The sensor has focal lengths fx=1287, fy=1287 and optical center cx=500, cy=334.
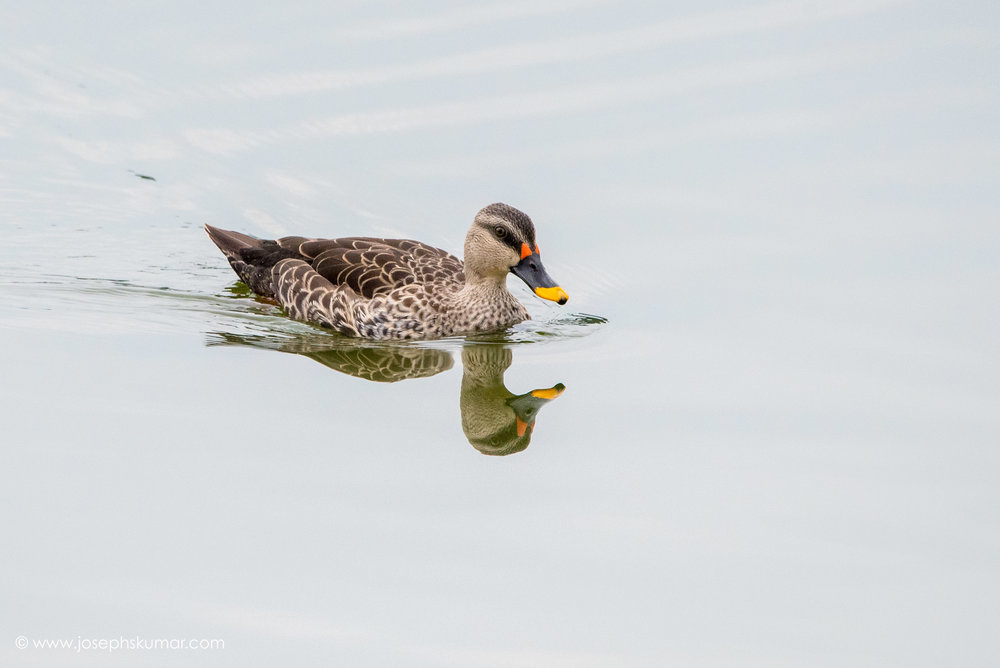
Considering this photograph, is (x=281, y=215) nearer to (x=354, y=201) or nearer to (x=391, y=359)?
(x=354, y=201)

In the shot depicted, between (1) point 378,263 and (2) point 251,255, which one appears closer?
(1) point 378,263

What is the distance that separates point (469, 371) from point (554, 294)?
986 mm

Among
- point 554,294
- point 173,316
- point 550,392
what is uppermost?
point 554,294

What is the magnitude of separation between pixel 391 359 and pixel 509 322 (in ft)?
4.19

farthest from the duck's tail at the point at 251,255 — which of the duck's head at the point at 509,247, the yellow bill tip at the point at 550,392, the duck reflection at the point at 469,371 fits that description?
the yellow bill tip at the point at 550,392

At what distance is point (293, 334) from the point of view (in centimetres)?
1159

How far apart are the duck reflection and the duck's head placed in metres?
0.68

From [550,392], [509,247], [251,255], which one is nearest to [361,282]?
[509,247]

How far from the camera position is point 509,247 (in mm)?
11320

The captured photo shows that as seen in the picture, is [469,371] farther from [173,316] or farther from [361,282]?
[173,316]

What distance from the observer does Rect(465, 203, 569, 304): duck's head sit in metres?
11.2

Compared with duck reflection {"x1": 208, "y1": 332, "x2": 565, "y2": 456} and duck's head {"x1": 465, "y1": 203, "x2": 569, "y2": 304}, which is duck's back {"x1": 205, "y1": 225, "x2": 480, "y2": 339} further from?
duck's head {"x1": 465, "y1": 203, "x2": 569, "y2": 304}

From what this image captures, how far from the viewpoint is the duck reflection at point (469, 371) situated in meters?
9.51

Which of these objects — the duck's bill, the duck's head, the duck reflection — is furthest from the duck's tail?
the duck's bill
